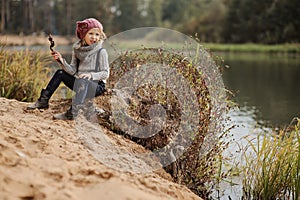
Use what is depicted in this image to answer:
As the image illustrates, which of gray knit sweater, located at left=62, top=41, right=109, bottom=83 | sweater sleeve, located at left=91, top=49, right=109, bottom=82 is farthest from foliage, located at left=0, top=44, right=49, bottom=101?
sweater sleeve, located at left=91, top=49, right=109, bottom=82

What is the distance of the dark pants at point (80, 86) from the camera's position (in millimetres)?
3525

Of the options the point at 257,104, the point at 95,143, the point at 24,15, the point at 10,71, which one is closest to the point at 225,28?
the point at 24,15

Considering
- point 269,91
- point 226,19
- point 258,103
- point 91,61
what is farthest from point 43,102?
point 226,19

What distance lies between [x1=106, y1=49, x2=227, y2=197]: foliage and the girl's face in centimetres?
50

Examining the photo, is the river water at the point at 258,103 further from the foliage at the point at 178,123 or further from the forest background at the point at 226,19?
the forest background at the point at 226,19

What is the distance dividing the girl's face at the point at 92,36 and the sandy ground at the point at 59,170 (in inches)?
29.7

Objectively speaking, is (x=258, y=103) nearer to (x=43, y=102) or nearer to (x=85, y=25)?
(x=85, y=25)

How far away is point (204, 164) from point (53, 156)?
52.2 inches

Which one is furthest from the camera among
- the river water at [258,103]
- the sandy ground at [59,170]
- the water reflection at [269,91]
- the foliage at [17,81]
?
the water reflection at [269,91]

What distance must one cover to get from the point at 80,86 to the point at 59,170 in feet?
4.49

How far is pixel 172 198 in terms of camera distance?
8.31 feet

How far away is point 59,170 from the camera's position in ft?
7.36

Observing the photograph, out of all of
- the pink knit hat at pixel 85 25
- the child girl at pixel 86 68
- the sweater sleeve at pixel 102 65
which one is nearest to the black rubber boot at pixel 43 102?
the child girl at pixel 86 68

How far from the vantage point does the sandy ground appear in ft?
6.66
